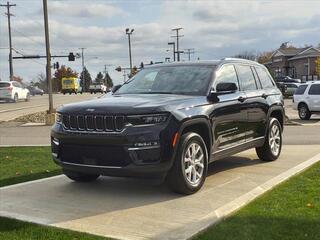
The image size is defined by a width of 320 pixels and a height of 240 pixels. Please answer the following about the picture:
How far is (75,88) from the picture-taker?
269 ft

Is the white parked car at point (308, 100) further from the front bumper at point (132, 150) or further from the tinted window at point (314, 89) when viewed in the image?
the front bumper at point (132, 150)

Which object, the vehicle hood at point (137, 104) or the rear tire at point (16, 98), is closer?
the vehicle hood at point (137, 104)

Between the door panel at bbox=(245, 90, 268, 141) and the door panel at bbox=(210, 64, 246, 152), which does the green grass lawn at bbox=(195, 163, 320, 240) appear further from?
the door panel at bbox=(245, 90, 268, 141)

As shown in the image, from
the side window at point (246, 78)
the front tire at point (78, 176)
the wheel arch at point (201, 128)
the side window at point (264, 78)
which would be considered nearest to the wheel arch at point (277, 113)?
the side window at point (264, 78)

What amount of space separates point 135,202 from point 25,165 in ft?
12.3

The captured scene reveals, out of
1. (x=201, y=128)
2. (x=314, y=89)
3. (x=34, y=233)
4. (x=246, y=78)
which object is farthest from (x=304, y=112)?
(x=34, y=233)

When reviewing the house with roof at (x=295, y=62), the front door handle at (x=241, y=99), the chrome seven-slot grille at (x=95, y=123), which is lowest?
the chrome seven-slot grille at (x=95, y=123)

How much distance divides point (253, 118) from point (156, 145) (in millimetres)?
2837

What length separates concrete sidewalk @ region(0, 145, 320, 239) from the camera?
18.0 feet

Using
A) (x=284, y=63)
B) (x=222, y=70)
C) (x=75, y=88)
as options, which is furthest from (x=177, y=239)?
(x=284, y=63)

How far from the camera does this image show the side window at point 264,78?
9508mm

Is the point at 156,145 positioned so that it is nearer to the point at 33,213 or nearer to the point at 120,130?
the point at 120,130

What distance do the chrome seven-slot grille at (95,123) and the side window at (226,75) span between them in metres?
1.91

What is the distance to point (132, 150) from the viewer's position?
6363 mm
